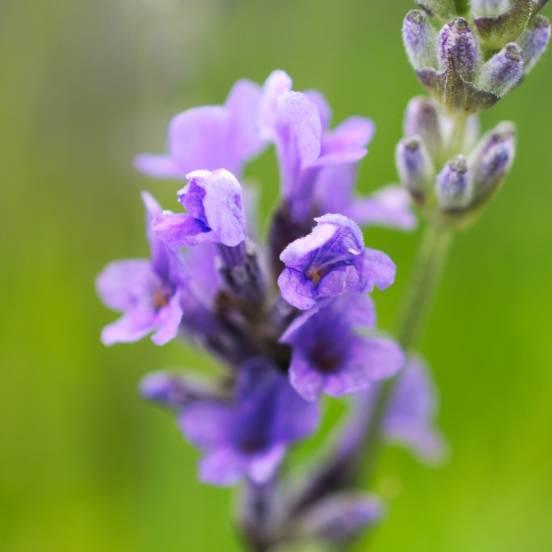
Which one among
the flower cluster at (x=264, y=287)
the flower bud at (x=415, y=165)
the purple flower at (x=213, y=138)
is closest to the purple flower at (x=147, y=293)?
the flower cluster at (x=264, y=287)

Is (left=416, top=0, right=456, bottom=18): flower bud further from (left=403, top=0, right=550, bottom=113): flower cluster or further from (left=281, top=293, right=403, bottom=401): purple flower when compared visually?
(left=281, top=293, right=403, bottom=401): purple flower

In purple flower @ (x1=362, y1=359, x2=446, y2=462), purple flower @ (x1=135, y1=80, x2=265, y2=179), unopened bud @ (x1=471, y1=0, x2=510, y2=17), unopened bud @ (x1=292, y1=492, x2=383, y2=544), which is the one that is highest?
unopened bud @ (x1=471, y1=0, x2=510, y2=17)

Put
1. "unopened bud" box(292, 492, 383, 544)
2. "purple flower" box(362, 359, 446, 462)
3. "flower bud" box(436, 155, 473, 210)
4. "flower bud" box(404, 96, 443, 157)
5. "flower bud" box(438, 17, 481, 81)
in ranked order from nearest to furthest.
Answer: "flower bud" box(438, 17, 481, 81)
"flower bud" box(436, 155, 473, 210)
"flower bud" box(404, 96, 443, 157)
"unopened bud" box(292, 492, 383, 544)
"purple flower" box(362, 359, 446, 462)

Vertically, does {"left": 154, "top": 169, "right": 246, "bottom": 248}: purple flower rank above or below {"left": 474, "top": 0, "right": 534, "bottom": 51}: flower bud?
below

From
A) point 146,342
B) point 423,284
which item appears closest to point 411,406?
point 423,284

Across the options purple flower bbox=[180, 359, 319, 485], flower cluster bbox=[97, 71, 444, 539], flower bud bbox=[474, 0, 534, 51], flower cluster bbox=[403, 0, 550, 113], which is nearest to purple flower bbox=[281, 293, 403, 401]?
flower cluster bbox=[97, 71, 444, 539]

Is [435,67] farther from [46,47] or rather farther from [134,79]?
[46,47]

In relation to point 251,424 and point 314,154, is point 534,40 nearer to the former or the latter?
point 314,154
